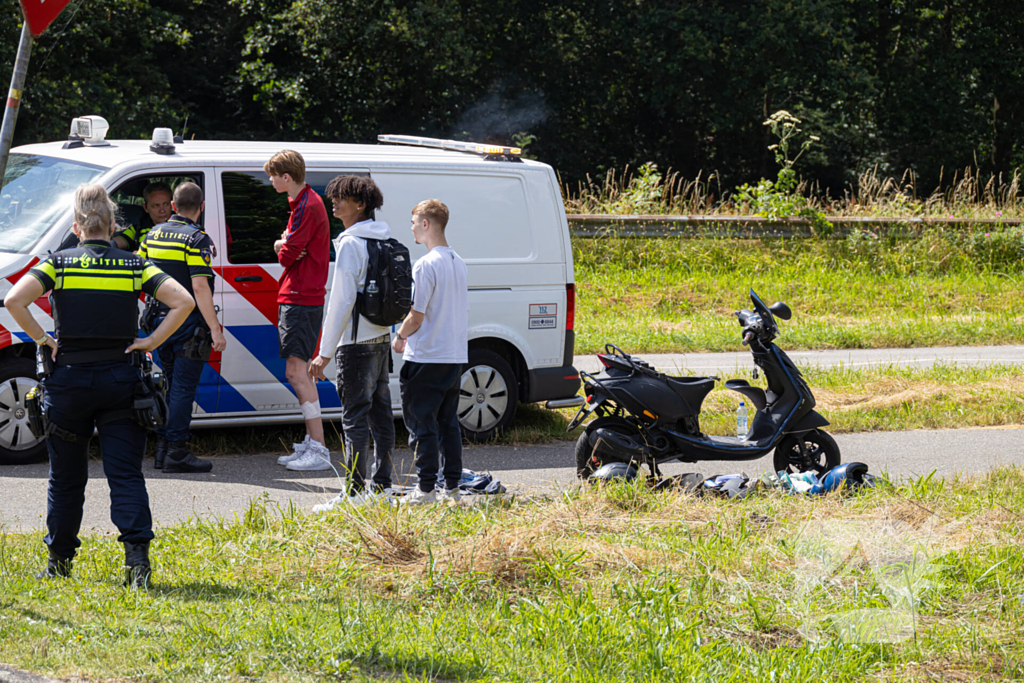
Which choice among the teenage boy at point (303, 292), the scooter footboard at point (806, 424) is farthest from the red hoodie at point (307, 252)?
the scooter footboard at point (806, 424)

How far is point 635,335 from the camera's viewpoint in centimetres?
1269

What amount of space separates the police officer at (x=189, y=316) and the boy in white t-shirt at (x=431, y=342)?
1.43m

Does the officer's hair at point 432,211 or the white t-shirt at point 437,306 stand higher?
the officer's hair at point 432,211

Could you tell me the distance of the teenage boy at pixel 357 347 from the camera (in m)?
5.84

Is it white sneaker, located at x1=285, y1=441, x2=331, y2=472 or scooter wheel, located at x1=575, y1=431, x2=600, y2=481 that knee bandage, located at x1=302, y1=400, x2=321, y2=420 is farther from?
scooter wheel, located at x1=575, y1=431, x2=600, y2=481

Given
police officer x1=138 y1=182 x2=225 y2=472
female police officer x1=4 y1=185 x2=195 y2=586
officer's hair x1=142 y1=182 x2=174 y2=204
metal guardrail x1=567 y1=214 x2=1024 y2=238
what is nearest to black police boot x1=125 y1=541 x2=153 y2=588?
female police officer x1=4 y1=185 x2=195 y2=586

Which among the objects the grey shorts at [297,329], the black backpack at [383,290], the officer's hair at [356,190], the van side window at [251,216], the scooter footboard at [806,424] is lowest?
the scooter footboard at [806,424]

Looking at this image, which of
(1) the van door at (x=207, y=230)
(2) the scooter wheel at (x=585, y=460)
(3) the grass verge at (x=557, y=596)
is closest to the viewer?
(3) the grass verge at (x=557, y=596)

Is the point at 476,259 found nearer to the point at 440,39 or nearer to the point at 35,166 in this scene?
the point at 35,166

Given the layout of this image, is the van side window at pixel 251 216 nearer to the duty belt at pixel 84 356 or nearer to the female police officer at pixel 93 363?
the female police officer at pixel 93 363

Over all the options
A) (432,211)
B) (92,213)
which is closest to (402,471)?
(432,211)

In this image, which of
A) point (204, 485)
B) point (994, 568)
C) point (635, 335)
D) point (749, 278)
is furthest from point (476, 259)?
point (749, 278)

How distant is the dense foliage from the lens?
21.8 metres

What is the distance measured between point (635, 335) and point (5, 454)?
756 cm
